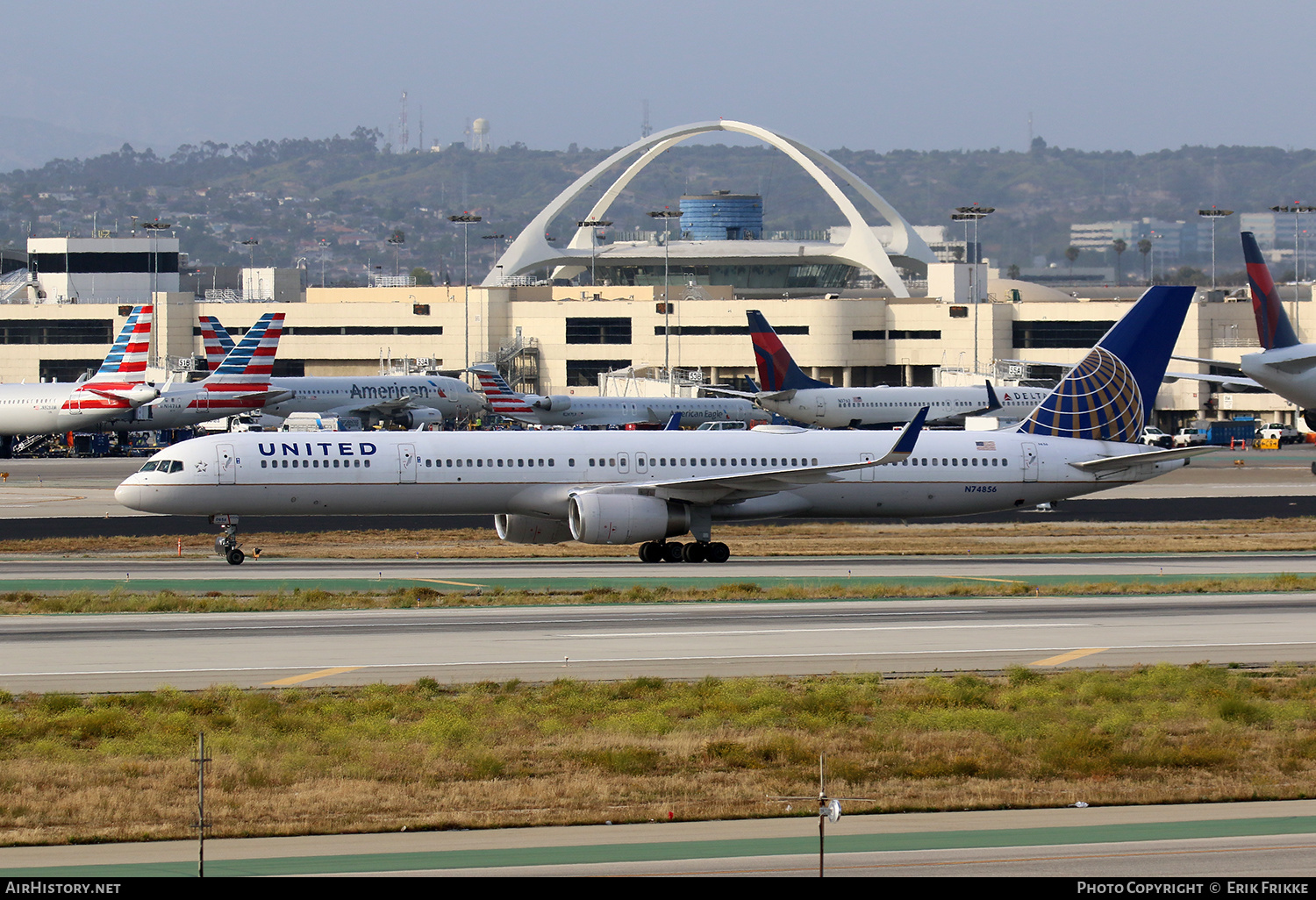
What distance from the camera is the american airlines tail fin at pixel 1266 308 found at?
2640 inches

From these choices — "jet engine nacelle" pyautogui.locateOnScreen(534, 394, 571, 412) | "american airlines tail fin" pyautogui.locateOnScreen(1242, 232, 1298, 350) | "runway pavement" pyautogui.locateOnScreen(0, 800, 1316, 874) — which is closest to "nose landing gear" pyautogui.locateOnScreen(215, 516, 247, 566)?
"runway pavement" pyautogui.locateOnScreen(0, 800, 1316, 874)

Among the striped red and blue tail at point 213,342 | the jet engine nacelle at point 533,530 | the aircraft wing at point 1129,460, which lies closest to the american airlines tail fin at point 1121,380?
the aircraft wing at point 1129,460

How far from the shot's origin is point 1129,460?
5019cm

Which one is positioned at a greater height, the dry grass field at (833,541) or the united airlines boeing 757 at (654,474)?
the united airlines boeing 757 at (654,474)

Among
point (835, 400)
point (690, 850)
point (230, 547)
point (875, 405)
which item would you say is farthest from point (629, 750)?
point (875, 405)

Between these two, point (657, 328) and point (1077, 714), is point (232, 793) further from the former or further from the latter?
point (657, 328)

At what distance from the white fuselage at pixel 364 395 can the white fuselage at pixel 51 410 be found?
1690cm

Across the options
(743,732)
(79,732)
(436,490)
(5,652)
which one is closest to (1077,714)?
(743,732)

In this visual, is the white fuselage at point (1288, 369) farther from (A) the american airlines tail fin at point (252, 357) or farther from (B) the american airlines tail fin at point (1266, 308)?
(A) the american airlines tail fin at point (252, 357)

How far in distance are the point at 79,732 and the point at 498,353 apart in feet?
458

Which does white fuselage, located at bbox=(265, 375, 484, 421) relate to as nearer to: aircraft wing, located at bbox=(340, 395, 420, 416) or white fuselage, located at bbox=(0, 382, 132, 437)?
aircraft wing, located at bbox=(340, 395, 420, 416)

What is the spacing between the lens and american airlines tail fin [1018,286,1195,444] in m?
52.5

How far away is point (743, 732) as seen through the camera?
72.6 feet

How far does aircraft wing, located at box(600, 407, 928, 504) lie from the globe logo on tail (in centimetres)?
759
